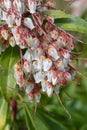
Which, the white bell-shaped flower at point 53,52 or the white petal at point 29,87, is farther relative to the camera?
the white petal at point 29,87

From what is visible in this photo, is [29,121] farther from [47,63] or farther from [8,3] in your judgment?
[8,3]

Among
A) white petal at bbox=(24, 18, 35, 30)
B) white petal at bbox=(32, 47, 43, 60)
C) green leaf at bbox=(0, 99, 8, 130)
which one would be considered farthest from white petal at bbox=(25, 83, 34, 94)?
green leaf at bbox=(0, 99, 8, 130)

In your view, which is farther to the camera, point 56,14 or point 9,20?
point 56,14

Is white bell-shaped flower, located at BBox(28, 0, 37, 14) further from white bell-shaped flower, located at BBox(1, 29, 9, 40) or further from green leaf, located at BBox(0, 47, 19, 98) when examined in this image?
green leaf, located at BBox(0, 47, 19, 98)

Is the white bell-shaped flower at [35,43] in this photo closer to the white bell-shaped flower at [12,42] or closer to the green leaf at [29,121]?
the white bell-shaped flower at [12,42]

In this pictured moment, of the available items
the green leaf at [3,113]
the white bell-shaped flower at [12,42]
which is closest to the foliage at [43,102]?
the green leaf at [3,113]

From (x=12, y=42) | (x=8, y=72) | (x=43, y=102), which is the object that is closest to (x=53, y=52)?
(x=12, y=42)
